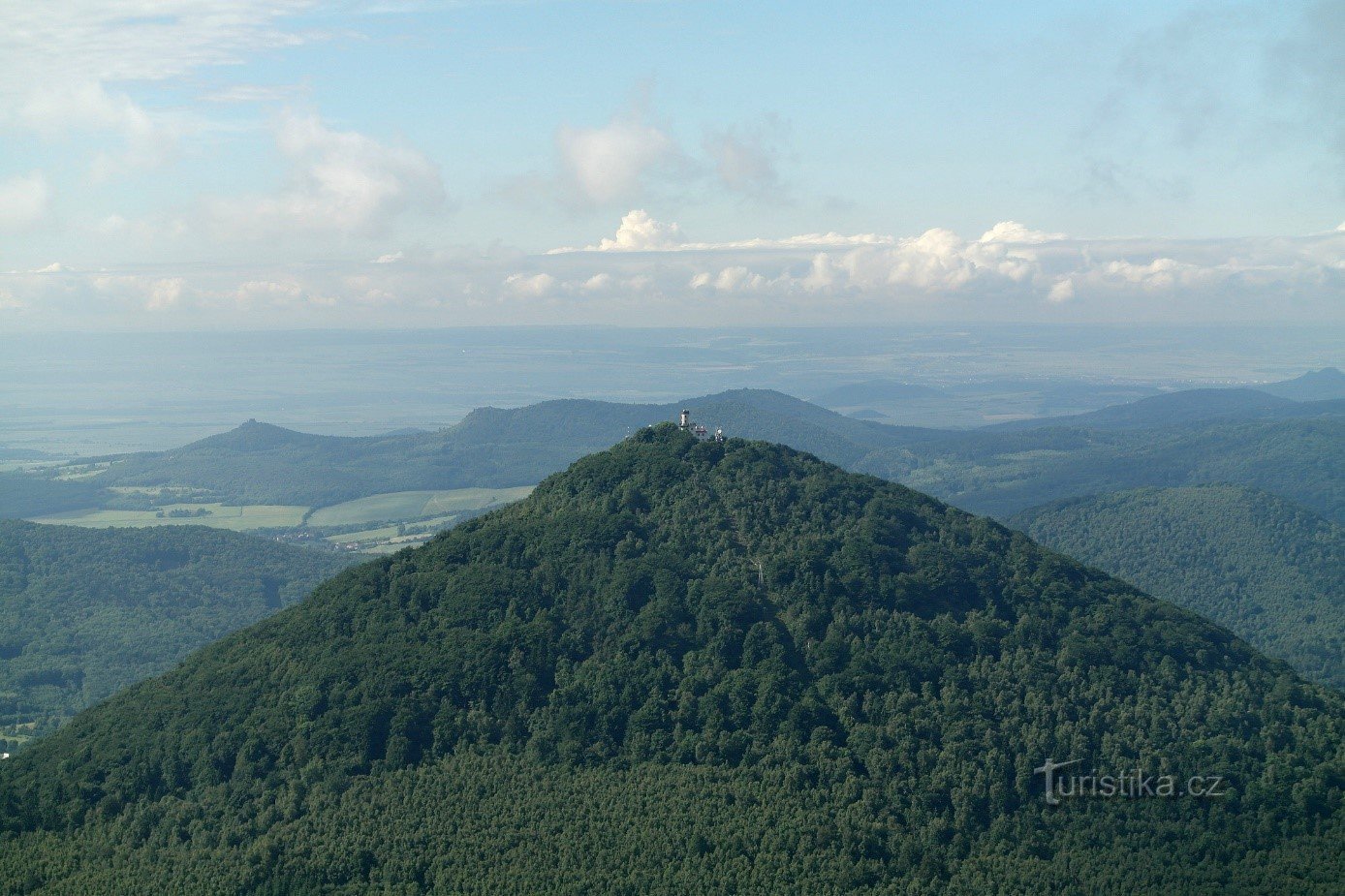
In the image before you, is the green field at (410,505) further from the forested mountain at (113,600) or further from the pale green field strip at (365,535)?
the forested mountain at (113,600)

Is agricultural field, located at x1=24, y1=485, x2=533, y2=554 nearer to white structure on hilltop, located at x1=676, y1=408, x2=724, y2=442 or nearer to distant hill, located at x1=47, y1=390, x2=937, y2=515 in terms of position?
distant hill, located at x1=47, y1=390, x2=937, y2=515

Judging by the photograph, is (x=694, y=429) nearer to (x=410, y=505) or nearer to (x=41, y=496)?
(x=410, y=505)

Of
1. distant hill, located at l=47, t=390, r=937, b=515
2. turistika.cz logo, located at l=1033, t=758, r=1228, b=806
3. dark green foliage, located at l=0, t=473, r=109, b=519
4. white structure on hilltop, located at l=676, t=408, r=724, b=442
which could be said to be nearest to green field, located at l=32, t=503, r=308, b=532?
dark green foliage, located at l=0, t=473, r=109, b=519

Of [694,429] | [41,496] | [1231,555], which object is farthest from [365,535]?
[1231,555]

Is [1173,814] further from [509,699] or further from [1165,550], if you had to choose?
[1165,550]

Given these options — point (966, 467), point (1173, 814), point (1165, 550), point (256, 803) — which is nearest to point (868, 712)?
point (1173, 814)
